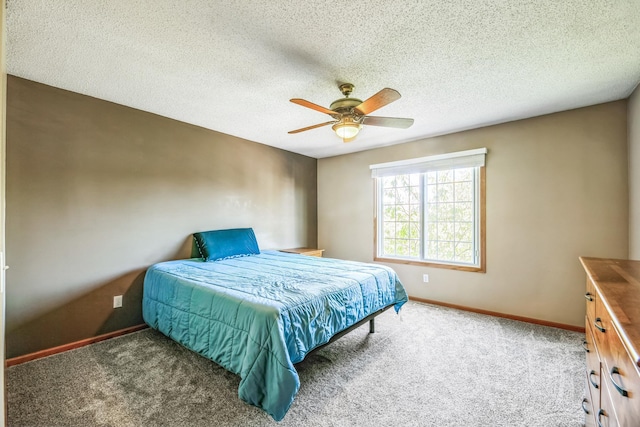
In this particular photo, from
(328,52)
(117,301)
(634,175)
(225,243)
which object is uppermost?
(328,52)

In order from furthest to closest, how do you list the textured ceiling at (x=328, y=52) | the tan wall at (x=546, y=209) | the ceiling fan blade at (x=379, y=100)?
the tan wall at (x=546, y=209), the ceiling fan blade at (x=379, y=100), the textured ceiling at (x=328, y=52)

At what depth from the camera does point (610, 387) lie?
1.00m

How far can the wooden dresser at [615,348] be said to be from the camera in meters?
0.74

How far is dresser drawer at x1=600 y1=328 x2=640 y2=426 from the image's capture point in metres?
0.73

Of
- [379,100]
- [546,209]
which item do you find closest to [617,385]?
[379,100]

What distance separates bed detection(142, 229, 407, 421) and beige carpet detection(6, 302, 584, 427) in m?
0.22

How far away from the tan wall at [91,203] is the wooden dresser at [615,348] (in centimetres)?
367

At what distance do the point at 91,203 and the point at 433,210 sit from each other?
4.10 metres

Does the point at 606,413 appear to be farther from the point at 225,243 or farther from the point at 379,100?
the point at 225,243

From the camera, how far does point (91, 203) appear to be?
2.81 meters

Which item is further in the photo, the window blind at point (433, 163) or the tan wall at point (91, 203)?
the window blind at point (433, 163)

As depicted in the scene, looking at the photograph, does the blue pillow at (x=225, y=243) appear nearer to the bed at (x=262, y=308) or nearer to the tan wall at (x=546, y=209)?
the bed at (x=262, y=308)

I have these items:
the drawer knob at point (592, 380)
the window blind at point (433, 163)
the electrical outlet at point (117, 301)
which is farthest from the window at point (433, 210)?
the electrical outlet at point (117, 301)

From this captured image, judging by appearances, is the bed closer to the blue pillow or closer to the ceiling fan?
the blue pillow
